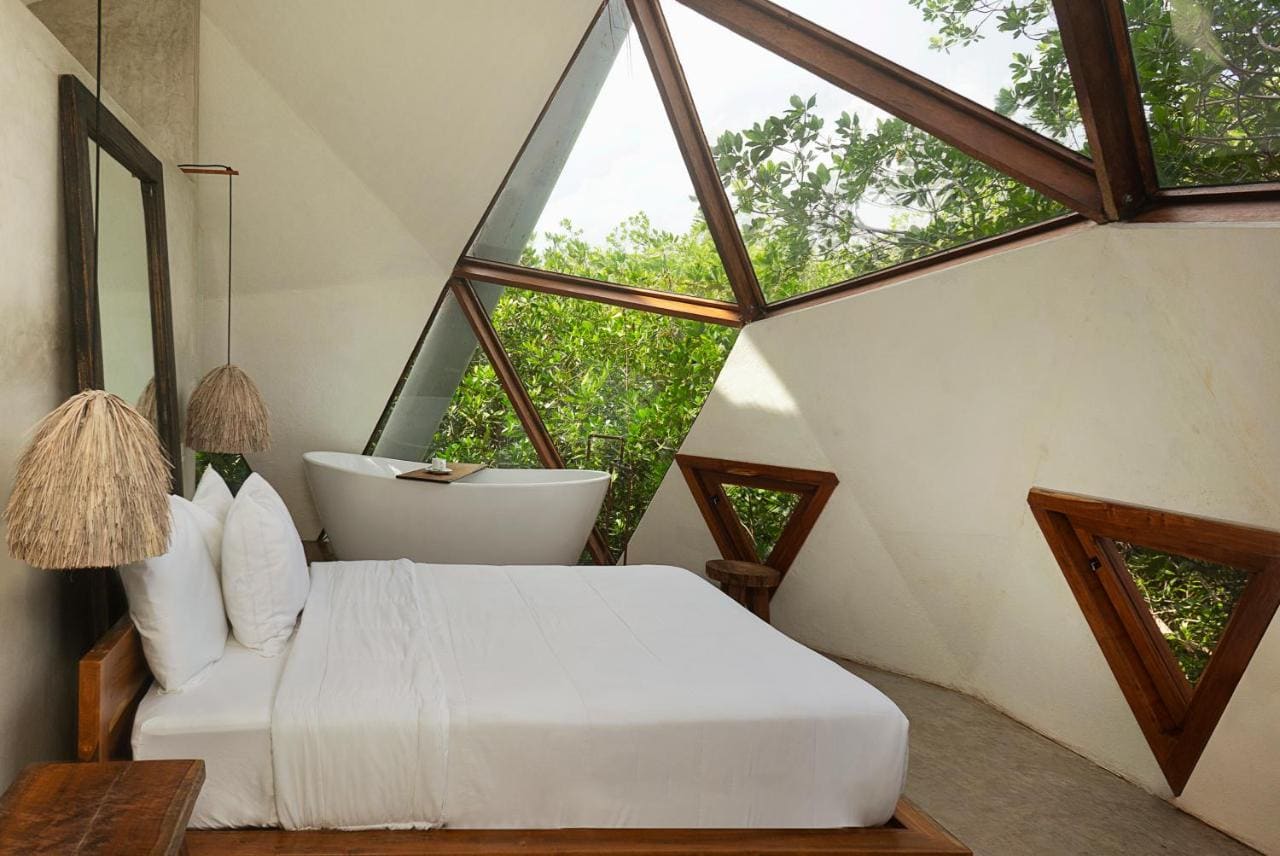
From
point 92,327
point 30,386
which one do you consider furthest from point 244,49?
point 30,386

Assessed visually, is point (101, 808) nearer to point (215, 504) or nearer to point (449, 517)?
point (215, 504)

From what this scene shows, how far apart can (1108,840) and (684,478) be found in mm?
3227

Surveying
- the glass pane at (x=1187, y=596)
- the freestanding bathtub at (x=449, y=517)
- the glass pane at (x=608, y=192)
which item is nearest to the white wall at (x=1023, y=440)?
the glass pane at (x=1187, y=596)

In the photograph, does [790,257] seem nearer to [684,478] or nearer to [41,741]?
[684,478]

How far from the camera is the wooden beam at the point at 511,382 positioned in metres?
6.36

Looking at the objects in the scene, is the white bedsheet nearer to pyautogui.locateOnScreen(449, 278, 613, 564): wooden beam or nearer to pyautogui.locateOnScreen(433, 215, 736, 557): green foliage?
pyautogui.locateOnScreen(433, 215, 736, 557): green foliage

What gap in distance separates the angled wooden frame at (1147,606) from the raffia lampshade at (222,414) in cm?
365

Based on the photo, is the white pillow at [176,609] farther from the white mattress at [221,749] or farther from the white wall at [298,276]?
the white wall at [298,276]

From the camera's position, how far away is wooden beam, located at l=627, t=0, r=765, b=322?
4.59 meters

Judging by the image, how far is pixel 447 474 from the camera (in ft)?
18.9

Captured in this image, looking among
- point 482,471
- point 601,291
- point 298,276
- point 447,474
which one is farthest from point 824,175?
point 298,276

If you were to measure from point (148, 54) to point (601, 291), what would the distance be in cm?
273

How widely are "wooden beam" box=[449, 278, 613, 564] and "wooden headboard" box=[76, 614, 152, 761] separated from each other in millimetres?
3944

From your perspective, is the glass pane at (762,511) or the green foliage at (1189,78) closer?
the green foliage at (1189,78)
